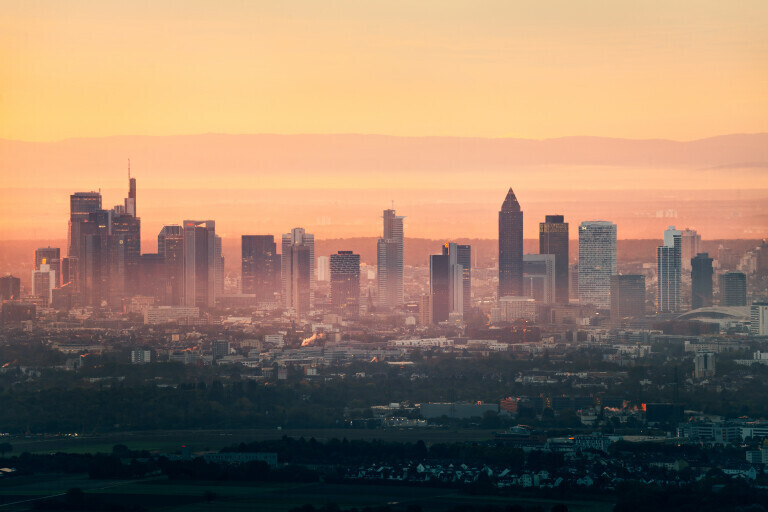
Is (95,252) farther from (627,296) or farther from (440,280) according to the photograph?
(627,296)

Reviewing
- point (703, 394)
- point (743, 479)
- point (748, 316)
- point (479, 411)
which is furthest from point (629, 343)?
point (743, 479)

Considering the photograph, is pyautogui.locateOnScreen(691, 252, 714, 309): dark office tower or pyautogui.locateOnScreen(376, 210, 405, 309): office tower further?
pyautogui.locateOnScreen(376, 210, 405, 309): office tower

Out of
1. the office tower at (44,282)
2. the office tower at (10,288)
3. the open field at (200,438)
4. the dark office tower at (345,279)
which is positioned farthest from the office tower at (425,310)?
the open field at (200,438)

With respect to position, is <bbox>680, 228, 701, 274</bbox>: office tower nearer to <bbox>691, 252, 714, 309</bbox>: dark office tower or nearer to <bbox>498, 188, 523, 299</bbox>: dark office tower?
<bbox>691, 252, 714, 309</bbox>: dark office tower

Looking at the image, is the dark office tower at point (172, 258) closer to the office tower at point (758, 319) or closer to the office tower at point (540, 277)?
the office tower at point (540, 277)

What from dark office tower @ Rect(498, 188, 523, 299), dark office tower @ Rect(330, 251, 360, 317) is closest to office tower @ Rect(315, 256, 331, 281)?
dark office tower @ Rect(330, 251, 360, 317)

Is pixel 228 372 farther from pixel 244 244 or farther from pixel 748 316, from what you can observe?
pixel 244 244
